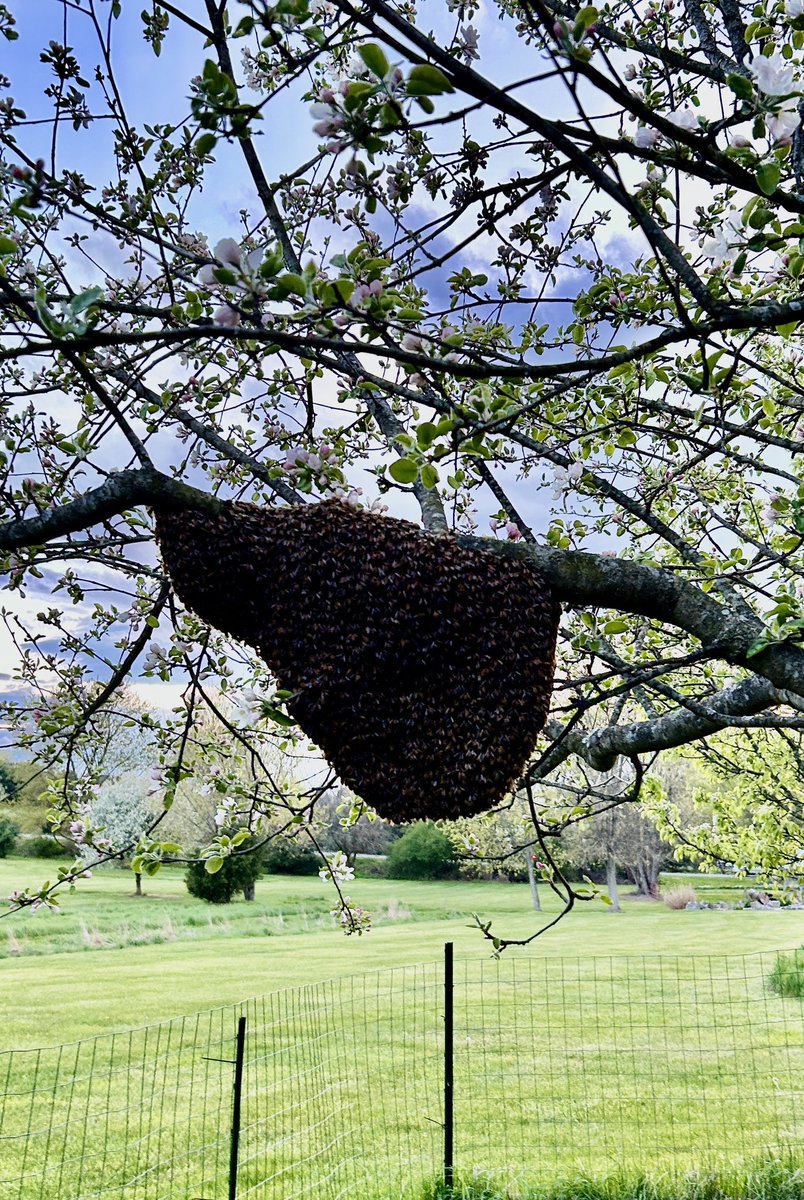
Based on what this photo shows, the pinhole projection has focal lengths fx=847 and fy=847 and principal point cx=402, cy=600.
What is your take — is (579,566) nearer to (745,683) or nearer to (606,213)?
(745,683)

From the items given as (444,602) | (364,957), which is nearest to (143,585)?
(444,602)

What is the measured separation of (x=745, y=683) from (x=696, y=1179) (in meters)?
4.68

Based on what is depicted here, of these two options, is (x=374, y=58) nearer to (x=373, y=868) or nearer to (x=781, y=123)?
(x=781, y=123)

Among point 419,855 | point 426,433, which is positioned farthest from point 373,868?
point 426,433

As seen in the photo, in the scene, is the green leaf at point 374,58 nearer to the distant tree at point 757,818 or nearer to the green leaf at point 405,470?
the green leaf at point 405,470

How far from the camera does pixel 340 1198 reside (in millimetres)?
5777

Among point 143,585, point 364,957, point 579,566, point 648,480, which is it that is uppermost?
point 648,480

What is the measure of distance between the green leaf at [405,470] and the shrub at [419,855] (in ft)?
84.0

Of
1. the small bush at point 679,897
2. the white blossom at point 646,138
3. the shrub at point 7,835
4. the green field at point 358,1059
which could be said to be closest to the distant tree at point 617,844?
the small bush at point 679,897

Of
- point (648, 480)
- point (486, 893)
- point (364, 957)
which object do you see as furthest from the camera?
point (486, 893)

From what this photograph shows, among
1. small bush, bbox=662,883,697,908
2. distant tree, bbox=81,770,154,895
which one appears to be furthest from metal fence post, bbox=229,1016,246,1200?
small bush, bbox=662,883,697,908

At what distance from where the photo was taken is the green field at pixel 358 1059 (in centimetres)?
666

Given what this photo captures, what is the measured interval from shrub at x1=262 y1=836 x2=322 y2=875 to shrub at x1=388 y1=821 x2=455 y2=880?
8.83 ft

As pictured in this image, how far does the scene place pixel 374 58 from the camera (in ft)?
4.58
